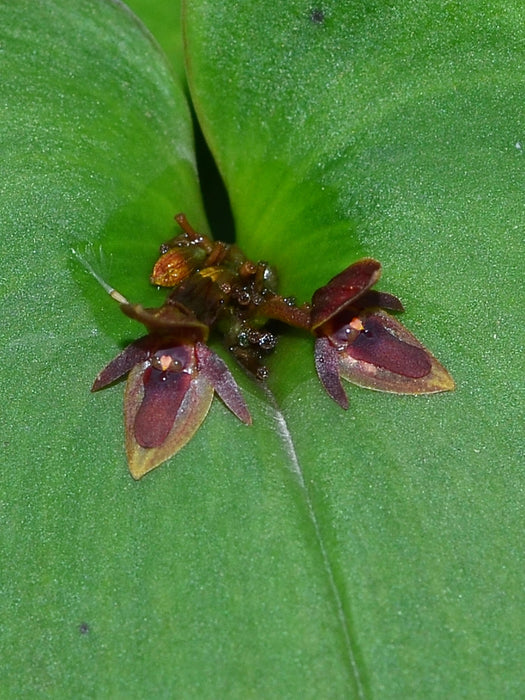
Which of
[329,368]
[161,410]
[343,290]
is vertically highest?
[343,290]

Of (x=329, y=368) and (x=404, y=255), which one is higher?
(x=404, y=255)

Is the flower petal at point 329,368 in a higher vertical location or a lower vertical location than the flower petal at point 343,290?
lower

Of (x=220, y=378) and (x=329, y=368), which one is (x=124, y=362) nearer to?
(x=220, y=378)

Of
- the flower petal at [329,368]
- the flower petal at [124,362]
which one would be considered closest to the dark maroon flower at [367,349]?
the flower petal at [329,368]

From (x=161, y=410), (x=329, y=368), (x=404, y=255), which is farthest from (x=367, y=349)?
(x=161, y=410)

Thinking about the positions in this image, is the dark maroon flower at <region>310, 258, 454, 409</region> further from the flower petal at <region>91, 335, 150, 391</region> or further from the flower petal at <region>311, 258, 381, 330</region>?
the flower petal at <region>91, 335, 150, 391</region>

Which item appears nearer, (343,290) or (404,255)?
(343,290)

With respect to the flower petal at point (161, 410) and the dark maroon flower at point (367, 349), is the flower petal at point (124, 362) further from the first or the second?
the dark maroon flower at point (367, 349)

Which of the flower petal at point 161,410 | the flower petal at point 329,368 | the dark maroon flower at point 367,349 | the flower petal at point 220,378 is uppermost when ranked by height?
the dark maroon flower at point 367,349

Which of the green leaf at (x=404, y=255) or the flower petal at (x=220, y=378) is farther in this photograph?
the flower petal at (x=220, y=378)
